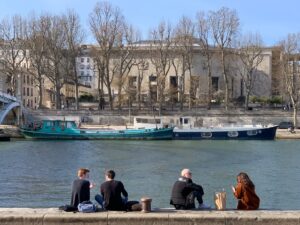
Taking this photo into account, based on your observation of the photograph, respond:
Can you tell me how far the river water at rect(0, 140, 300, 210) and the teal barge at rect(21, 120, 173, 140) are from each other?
11.7m

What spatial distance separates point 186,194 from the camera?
499 inches

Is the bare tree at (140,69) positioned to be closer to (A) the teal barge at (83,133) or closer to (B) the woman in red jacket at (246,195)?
(A) the teal barge at (83,133)

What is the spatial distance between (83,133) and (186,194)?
2142 inches

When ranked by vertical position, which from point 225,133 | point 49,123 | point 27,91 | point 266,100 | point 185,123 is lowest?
point 225,133

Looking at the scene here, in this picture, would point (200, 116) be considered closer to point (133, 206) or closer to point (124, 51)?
point (124, 51)

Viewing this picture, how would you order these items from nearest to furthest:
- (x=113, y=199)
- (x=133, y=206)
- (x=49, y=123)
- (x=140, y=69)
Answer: (x=133, y=206) < (x=113, y=199) < (x=49, y=123) < (x=140, y=69)

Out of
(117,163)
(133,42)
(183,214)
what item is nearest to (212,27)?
(133,42)

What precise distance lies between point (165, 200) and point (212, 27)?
6080 centimetres

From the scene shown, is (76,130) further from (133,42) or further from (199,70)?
(199,70)

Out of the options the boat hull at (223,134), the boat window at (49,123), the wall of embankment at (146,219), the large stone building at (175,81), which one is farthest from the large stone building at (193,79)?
the wall of embankment at (146,219)

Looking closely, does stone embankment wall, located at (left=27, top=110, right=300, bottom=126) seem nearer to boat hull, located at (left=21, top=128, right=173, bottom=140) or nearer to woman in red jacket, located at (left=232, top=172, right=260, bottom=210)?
boat hull, located at (left=21, top=128, right=173, bottom=140)

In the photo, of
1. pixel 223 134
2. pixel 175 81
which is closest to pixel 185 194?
pixel 223 134

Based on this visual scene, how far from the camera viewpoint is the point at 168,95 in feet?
285

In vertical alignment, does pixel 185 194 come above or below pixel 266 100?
below
